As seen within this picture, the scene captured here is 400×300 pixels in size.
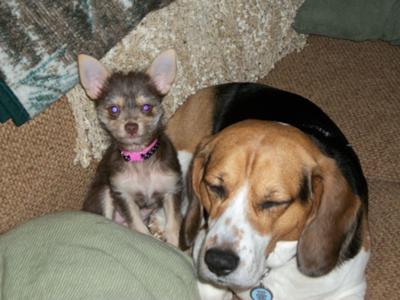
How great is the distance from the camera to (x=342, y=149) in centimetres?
245

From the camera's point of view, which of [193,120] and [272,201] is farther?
[193,120]

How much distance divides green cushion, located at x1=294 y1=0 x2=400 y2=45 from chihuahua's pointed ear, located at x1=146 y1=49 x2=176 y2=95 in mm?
1409

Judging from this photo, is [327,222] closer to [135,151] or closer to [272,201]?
[272,201]

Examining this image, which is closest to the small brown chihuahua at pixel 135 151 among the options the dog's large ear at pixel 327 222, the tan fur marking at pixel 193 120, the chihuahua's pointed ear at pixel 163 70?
the chihuahua's pointed ear at pixel 163 70

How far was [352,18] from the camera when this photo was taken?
3637mm

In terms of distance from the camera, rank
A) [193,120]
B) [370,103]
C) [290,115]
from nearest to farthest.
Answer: [290,115]
[193,120]
[370,103]

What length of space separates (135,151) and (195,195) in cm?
42

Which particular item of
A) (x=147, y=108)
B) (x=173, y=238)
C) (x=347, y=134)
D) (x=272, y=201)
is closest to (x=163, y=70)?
(x=147, y=108)

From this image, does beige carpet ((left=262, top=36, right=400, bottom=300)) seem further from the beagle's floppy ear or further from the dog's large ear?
the beagle's floppy ear

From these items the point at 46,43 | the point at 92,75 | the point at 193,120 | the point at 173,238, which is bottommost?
the point at 173,238

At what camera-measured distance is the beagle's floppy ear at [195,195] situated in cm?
216

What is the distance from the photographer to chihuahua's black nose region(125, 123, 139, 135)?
7.74 feet

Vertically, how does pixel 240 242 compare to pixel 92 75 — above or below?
below

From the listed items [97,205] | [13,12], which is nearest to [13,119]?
[13,12]
